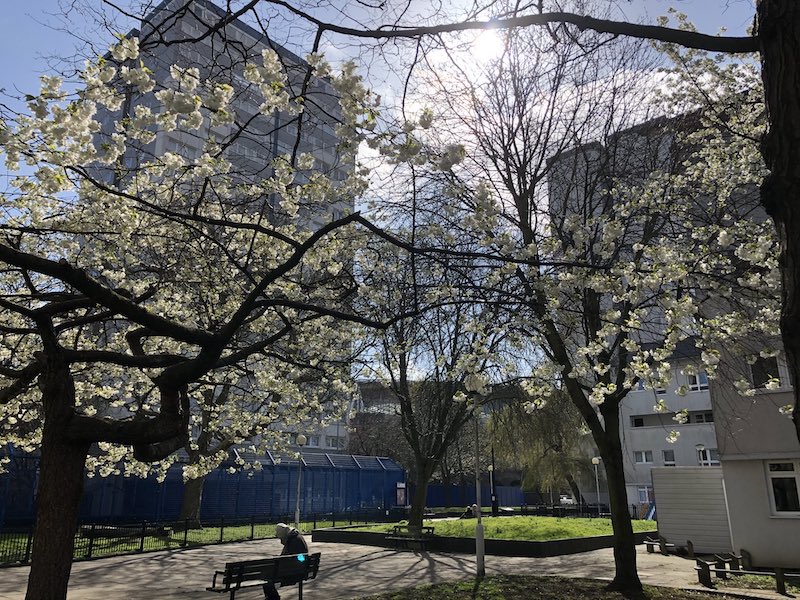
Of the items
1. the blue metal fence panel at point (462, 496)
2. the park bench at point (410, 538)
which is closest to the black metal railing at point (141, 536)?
the park bench at point (410, 538)

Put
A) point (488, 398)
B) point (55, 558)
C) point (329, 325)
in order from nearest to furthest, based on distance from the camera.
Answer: point (55, 558), point (329, 325), point (488, 398)

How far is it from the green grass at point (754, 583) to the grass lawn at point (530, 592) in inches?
58.5

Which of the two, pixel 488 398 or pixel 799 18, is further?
pixel 488 398

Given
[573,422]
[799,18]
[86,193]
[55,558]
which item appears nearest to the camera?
[799,18]

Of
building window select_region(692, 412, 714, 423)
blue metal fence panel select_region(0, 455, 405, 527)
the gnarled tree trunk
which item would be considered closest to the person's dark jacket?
the gnarled tree trunk

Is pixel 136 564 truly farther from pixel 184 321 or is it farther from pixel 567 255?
pixel 567 255

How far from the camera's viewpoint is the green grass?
470 inches

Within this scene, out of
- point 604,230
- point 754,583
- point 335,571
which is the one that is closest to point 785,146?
point 604,230

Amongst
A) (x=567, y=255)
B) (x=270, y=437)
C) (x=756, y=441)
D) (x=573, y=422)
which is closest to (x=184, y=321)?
(x=270, y=437)

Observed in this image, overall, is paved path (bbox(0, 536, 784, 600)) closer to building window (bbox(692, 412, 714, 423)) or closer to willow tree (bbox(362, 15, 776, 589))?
willow tree (bbox(362, 15, 776, 589))

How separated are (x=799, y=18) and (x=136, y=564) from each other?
60.1 ft

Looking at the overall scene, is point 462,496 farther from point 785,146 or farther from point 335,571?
point 785,146

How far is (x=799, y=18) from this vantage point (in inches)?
155

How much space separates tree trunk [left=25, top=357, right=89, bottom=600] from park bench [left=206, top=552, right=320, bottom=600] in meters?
3.59
